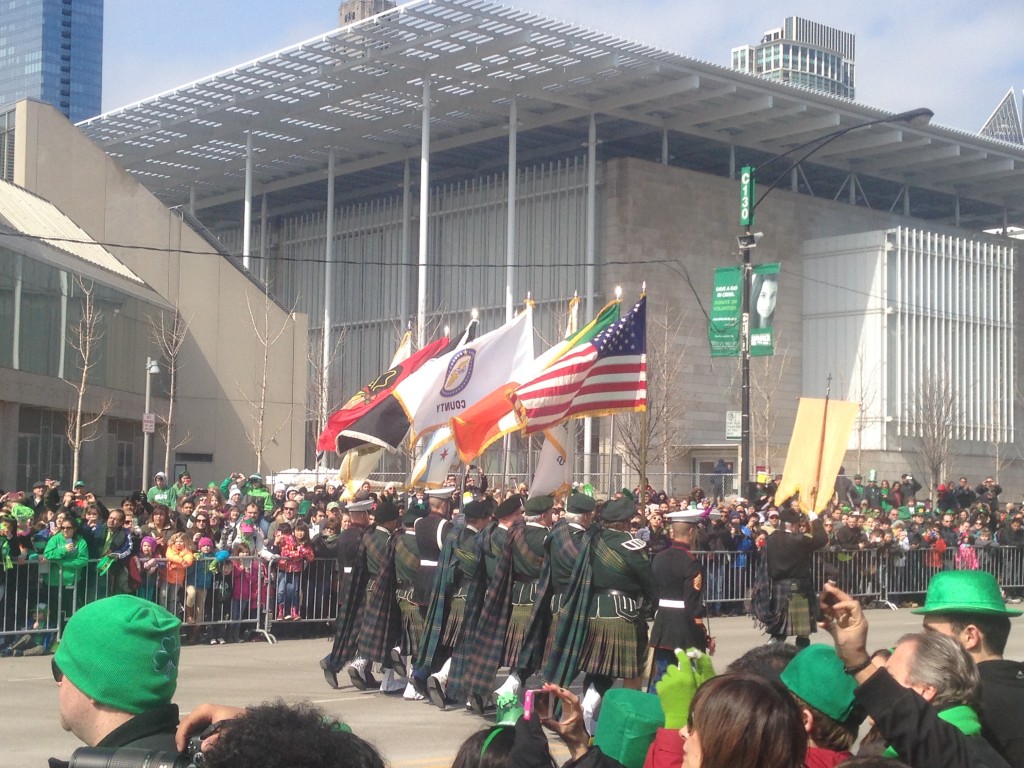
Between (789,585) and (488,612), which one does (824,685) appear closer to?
(488,612)

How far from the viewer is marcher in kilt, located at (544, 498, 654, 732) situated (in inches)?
417

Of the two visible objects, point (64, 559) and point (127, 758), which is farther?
point (64, 559)

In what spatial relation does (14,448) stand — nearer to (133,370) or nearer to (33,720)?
(133,370)

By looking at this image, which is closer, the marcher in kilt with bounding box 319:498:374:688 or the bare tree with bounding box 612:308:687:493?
the marcher in kilt with bounding box 319:498:374:688

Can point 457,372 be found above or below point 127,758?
above

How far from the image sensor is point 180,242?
40.7 meters

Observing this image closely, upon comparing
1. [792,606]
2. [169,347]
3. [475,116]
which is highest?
[475,116]

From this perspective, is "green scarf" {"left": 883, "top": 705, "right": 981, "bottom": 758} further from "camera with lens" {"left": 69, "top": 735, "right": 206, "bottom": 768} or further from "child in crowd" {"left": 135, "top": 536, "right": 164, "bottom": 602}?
"child in crowd" {"left": 135, "top": 536, "right": 164, "bottom": 602}

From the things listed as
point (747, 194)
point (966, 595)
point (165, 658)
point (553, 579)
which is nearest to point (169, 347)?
point (747, 194)

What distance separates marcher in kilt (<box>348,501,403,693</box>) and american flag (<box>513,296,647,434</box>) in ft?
7.83

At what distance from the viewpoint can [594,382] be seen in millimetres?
15523

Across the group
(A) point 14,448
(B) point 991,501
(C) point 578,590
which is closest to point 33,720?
(C) point 578,590

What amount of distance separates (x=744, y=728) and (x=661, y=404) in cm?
4393

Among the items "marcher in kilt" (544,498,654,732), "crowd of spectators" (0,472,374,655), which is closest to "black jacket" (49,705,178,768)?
"marcher in kilt" (544,498,654,732)
